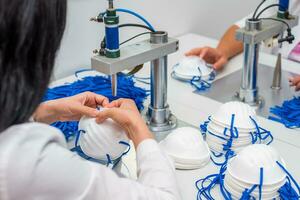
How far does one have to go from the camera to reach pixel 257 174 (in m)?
0.81

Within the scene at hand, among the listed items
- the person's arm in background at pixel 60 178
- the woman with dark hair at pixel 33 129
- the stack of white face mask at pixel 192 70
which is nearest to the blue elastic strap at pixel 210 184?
the person's arm in background at pixel 60 178

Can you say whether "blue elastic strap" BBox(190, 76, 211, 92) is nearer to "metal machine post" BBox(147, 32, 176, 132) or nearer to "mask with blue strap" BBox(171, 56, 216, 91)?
"mask with blue strap" BBox(171, 56, 216, 91)

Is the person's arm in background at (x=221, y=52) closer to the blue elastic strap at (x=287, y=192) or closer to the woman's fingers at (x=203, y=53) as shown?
the woman's fingers at (x=203, y=53)

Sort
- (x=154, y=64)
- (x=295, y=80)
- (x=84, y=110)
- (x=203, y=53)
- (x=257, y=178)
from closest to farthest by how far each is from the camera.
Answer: (x=257, y=178) < (x=84, y=110) < (x=154, y=64) < (x=295, y=80) < (x=203, y=53)

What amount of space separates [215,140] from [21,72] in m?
0.53

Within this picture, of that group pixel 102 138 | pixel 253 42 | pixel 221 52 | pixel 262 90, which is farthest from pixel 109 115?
pixel 221 52

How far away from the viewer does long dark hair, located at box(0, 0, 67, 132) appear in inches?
22.2

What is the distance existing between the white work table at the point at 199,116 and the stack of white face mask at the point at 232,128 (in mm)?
58

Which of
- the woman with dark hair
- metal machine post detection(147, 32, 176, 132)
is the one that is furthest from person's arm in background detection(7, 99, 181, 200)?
metal machine post detection(147, 32, 176, 132)

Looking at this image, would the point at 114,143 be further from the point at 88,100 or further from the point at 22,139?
the point at 22,139

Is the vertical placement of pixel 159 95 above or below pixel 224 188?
above

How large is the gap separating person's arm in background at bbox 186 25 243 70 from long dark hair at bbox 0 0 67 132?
2.72 feet

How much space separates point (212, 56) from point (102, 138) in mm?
659

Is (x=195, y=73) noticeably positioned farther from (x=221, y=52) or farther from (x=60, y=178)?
(x=60, y=178)
